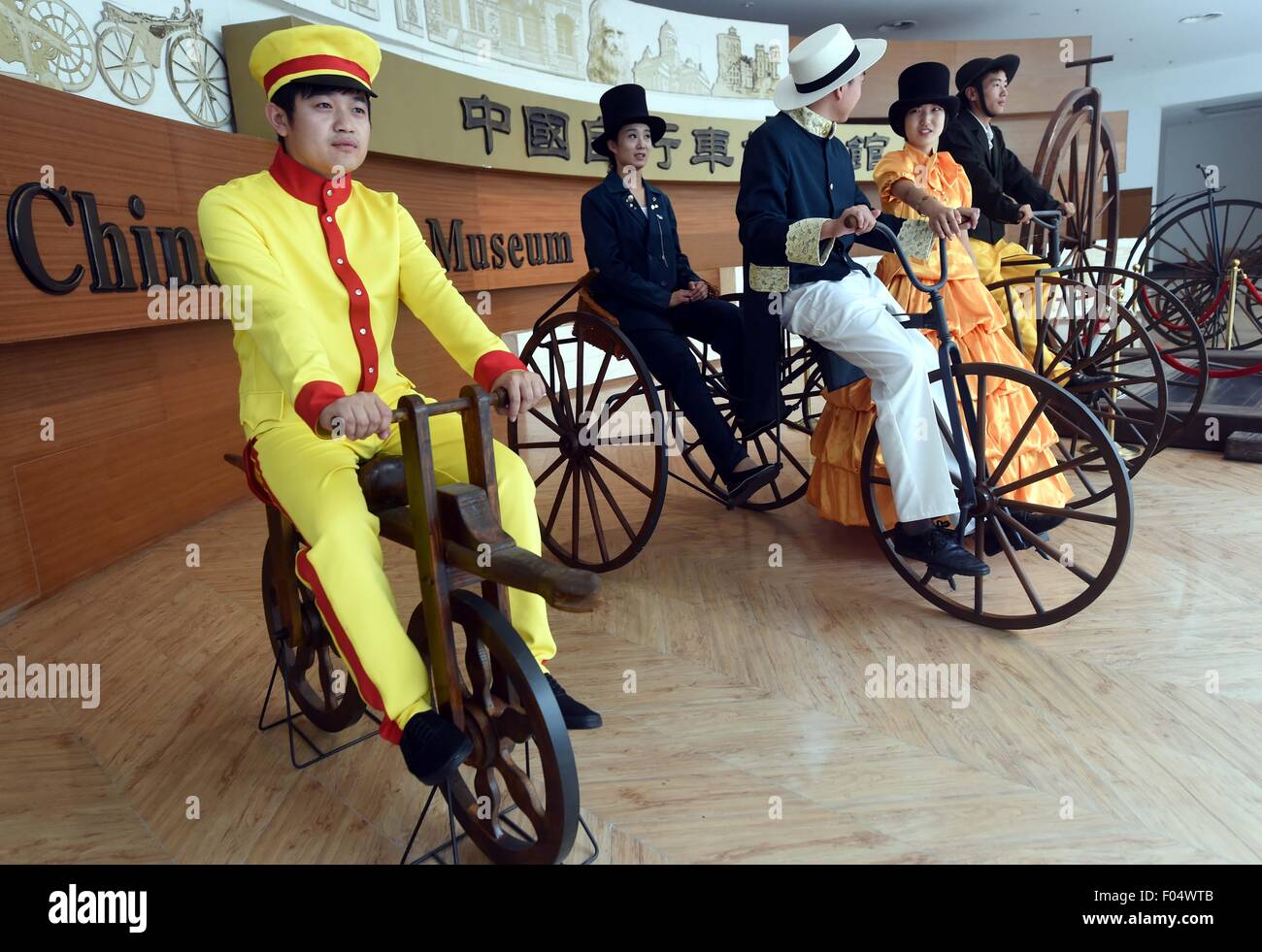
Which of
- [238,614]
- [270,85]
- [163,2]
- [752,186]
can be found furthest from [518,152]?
[270,85]

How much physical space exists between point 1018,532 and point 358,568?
1.88m

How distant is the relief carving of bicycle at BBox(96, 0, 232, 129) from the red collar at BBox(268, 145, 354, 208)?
2.18 m

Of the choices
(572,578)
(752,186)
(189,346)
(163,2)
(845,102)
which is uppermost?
(163,2)

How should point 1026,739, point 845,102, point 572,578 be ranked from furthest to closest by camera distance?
point 845,102, point 1026,739, point 572,578

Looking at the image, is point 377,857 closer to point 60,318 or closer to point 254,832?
point 254,832

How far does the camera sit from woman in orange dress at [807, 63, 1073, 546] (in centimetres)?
293

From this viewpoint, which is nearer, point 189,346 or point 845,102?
point 845,102

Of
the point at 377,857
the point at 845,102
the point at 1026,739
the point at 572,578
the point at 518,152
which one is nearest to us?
the point at 572,578

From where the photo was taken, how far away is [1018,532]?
252 cm

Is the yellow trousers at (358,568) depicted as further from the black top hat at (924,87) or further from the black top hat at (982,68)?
the black top hat at (982,68)

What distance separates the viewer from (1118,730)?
1.94 m

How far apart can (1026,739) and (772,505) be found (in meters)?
1.79

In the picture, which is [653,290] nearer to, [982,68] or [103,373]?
[982,68]

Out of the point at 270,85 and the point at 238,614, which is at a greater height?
the point at 270,85
